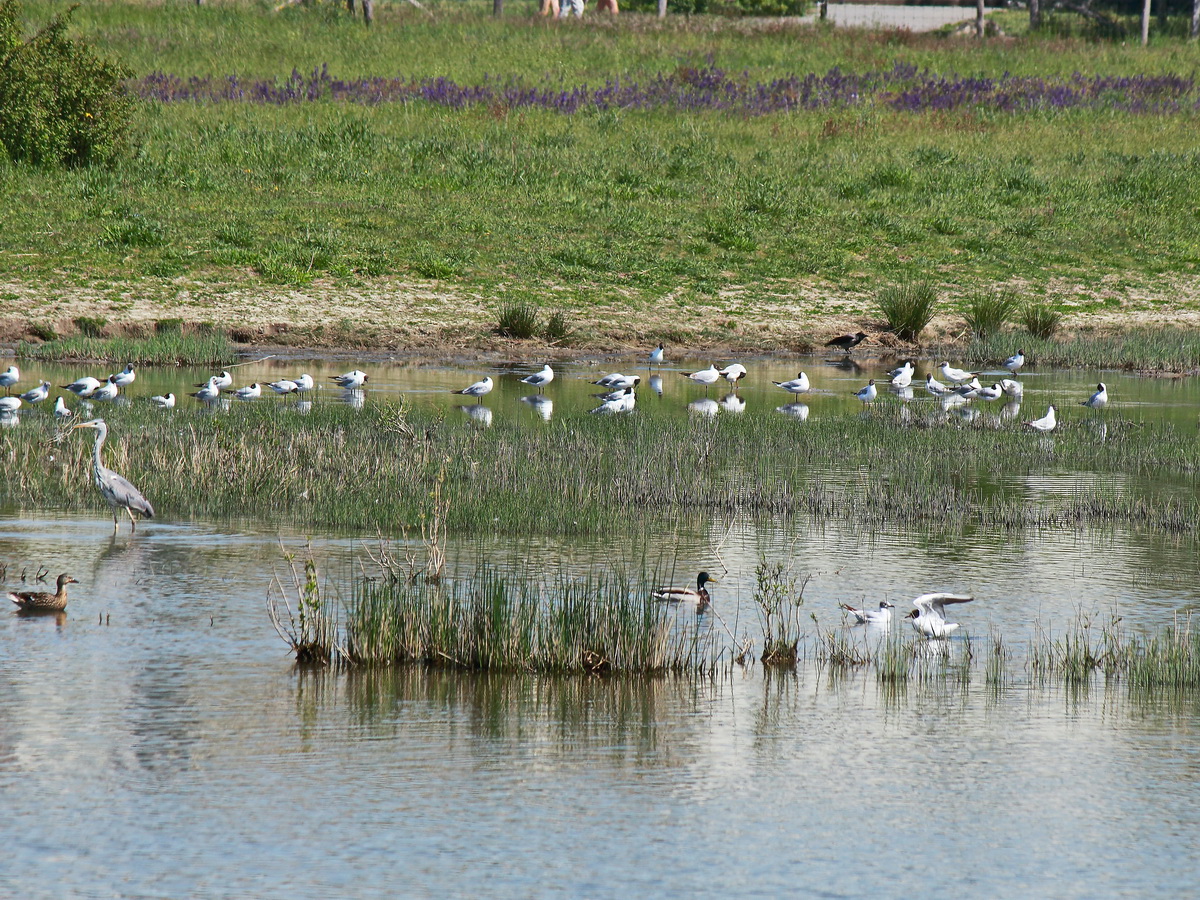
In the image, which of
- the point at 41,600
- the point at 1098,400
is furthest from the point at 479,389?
the point at 41,600

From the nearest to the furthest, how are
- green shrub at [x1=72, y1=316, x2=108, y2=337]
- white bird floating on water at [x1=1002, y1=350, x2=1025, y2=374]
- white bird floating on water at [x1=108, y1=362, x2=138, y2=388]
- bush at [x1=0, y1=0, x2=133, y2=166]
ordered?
white bird floating on water at [x1=108, y1=362, x2=138, y2=388]
green shrub at [x1=72, y1=316, x2=108, y2=337]
white bird floating on water at [x1=1002, y1=350, x2=1025, y2=374]
bush at [x1=0, y1=0, x2=133, y2=166]

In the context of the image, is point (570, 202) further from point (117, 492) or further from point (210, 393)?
point (117, 492)

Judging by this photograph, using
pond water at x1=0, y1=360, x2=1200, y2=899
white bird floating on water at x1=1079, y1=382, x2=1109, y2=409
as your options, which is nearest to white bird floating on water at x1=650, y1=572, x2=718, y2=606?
pond water at x1=0, y1=360, x2=1200, y2=899

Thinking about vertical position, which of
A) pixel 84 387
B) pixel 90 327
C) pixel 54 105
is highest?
pixel 54 105

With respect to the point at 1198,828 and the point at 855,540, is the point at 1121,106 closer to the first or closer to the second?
the point at 855,540

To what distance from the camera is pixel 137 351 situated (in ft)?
81.3

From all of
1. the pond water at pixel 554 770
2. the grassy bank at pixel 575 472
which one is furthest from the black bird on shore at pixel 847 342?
the pond water at pixel 554 770

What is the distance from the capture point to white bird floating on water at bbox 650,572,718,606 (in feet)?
35.8

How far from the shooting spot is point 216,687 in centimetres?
909

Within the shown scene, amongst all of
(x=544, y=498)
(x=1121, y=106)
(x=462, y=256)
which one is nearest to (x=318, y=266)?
(x=462, y=256)

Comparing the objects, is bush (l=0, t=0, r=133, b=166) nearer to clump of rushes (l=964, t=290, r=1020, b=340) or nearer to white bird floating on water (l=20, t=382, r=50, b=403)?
white bird floating on water (l=20, t=382, r=50, b=403)

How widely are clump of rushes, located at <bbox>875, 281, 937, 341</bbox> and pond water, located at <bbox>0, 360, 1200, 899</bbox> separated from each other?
18904 millimetres

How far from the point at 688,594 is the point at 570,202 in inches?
988

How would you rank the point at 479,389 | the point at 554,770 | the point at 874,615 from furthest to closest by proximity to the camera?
the point at 479,389
the point at 874,615
the point at 554,770
